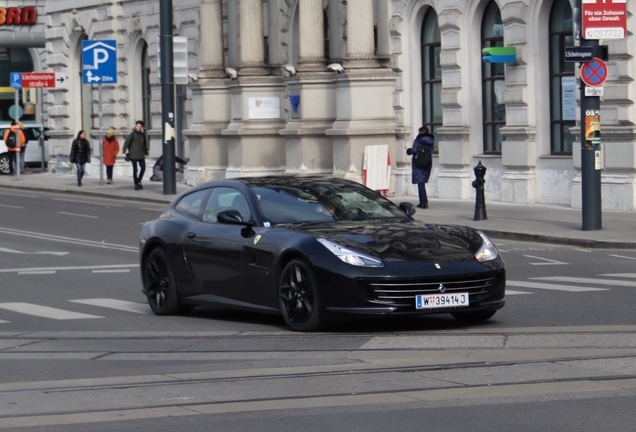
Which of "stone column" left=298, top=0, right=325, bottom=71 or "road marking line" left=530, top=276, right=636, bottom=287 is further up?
"stone column" left=298, top=0, right=325, bottom=71

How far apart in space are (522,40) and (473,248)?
57.4 feet

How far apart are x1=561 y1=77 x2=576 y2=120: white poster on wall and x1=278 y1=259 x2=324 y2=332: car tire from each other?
16.9 m

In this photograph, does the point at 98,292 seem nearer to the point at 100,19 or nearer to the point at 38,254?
the point at 38,254

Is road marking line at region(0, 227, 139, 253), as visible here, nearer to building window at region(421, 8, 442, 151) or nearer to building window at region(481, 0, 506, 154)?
building window at region(481, 0, 506, 154)

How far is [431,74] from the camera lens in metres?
32.1

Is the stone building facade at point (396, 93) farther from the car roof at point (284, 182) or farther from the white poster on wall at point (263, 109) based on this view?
the car roof at point (284, 182)

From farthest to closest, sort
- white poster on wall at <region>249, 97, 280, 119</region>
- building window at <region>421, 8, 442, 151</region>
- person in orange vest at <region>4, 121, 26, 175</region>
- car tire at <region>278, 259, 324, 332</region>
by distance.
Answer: person in orange vest at <region>4, 121, 26, 175</region>
white poster on wall at <region>249, 97, 280, 119</region>
building window at <region>421, 8, 442, 151</region>
car tire at <region>278, 259, 324, 332</region>

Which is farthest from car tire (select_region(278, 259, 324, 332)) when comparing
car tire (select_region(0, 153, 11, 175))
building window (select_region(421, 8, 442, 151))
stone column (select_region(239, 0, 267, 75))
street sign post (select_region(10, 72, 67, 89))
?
car tire (select_region(0, 153, 11, 175))

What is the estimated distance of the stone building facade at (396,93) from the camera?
27.7 m

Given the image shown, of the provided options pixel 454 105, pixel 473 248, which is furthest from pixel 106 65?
pixel 473 248

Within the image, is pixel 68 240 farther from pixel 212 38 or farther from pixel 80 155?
pixel 80 155

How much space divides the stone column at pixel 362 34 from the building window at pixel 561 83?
561 centimetres

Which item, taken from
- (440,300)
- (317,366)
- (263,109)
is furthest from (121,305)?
(263,109)

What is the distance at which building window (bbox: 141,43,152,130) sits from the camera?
147ft
